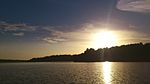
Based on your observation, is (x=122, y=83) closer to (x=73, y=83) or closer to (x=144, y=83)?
(x=144, y=83)

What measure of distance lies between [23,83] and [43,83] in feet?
21.5

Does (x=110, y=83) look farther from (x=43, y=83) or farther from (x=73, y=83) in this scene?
(x=43, y=83)

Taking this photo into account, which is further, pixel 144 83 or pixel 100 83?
pixel 100 83

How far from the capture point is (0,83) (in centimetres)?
8994

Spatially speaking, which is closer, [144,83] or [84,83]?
[144,83]

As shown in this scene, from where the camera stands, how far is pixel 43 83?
90.4 meters

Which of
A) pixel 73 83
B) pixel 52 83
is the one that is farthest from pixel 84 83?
pixel 52 83

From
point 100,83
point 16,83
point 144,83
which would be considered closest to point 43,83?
point 16,83

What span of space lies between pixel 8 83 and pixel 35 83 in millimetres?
8960

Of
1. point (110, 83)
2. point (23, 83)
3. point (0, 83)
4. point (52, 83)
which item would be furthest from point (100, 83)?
point (0, 83)

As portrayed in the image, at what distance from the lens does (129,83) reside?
89625 millimetres

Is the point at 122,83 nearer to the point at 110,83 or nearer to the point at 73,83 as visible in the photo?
the point at 110,83

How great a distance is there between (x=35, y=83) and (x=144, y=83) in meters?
35.1

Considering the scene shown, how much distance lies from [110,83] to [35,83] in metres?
25.5
